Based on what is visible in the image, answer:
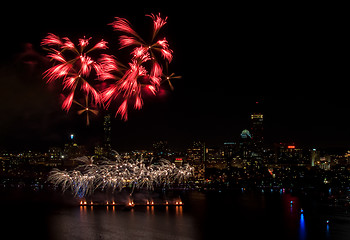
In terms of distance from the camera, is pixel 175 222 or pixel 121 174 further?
pixel 121 174

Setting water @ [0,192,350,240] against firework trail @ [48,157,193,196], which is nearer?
water @ [0,192,350,240]

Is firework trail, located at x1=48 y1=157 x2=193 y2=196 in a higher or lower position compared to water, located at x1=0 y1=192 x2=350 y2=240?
higher

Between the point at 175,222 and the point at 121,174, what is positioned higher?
the point at 121,174

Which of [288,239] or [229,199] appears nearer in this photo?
[288,239]

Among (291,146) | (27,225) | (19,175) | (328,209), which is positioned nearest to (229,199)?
(328,209)

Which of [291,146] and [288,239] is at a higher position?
[291,146]

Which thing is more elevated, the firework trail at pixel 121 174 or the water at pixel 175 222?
the firework trail at pixel 121 174

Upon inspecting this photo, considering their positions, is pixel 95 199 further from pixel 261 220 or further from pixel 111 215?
pixel 261 220

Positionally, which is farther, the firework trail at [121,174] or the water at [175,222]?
the firework trail at [121,174]
